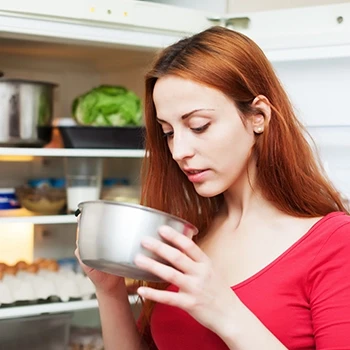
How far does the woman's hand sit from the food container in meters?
0.88

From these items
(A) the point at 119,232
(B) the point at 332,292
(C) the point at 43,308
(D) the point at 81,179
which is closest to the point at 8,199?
(D) the point at 81,179

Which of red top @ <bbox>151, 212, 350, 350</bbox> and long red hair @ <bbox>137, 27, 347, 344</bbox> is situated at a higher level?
long red hair @ <bbox>137, 27, 347, 344</bbox>

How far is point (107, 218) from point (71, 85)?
117cm

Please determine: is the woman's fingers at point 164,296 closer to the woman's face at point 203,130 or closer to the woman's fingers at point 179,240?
the woman's fingers at point 179,240

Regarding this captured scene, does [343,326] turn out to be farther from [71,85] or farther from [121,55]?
[71,85]

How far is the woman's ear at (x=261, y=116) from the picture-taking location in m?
1.20

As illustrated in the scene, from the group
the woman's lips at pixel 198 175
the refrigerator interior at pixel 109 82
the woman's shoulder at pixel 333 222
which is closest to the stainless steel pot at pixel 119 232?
the woman's lips at pixel 198 175

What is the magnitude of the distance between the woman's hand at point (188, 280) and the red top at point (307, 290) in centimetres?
14

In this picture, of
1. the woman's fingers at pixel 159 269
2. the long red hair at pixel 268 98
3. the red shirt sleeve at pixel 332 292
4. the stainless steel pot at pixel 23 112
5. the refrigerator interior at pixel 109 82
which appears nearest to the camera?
the woman's fingers at pixel 159 269

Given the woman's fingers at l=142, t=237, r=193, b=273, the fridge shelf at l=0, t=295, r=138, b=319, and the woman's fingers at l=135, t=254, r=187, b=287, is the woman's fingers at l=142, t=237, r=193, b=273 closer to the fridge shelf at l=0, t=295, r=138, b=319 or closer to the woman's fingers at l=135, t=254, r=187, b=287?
the woman's fingers at l=135, t=254, r=187, b=287

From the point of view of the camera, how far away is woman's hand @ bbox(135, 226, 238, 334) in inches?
37.3

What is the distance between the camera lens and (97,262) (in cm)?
103

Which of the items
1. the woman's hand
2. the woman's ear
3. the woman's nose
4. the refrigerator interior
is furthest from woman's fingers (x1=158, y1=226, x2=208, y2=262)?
the refrigerator interior

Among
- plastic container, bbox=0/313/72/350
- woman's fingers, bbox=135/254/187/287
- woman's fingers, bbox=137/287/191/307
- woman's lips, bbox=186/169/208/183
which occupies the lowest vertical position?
plastic container, bbox=0/313/72/350
